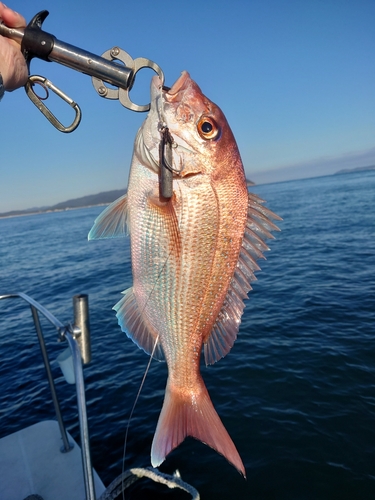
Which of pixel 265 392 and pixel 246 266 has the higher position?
pixel 246 266

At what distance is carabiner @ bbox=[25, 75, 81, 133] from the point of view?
2.10m

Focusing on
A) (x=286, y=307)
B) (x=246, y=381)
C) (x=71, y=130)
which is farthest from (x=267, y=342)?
(x=71, y=130)

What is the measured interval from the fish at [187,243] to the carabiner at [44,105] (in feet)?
1.38

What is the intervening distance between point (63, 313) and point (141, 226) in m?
11.5

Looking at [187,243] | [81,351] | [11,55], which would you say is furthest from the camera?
[81,351]

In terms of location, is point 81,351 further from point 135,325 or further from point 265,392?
point 265,392

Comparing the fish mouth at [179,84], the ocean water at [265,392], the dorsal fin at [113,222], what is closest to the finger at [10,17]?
the fish mouth at [179,84]

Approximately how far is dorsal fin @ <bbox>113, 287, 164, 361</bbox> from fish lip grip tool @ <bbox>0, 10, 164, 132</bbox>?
4.21 ft

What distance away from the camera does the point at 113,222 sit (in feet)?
7.57

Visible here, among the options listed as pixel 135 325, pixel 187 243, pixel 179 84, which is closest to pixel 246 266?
pixel 187 243

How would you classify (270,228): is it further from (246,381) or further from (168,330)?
(246,381)

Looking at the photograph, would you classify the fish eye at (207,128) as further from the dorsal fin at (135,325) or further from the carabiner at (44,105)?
the dorsal fin at (135,325)

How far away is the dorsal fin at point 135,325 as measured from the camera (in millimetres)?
2314

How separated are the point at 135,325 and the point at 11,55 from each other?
176 cm
